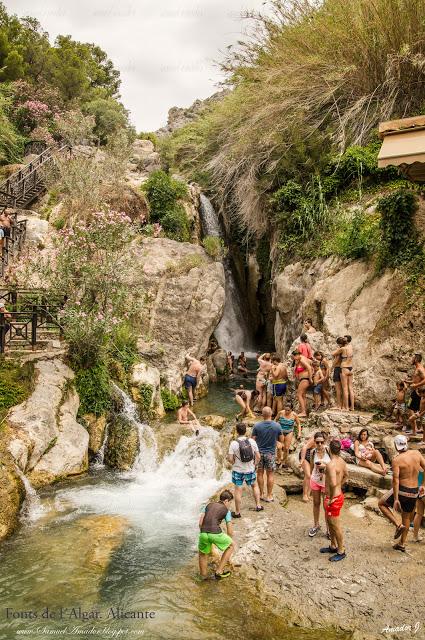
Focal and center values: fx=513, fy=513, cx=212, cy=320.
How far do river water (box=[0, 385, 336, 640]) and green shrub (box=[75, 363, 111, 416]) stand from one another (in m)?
1.80

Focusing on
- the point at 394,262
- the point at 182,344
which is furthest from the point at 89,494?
the point at 394,262

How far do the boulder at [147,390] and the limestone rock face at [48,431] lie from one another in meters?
2.13

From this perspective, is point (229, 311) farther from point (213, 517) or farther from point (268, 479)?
point (213, 517)

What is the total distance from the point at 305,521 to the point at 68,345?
7.42 m

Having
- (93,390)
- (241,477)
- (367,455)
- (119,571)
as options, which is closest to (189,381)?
(93,390)

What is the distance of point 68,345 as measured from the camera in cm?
1302

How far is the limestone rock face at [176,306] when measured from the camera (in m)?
16.2

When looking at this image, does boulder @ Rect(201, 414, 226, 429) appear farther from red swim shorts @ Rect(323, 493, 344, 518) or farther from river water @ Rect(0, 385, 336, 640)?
red swim shorts @ Rect(323, 493, 344, 518)

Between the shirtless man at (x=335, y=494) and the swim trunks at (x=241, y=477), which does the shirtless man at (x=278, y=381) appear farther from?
the shirtless man at (x=335, y=494)

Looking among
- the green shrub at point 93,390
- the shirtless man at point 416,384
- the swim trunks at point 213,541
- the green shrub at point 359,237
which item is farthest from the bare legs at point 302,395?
the swim trunks at point 213,541

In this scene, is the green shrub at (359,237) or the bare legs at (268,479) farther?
the green shrub at (359,237)

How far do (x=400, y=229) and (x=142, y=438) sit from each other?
26.9ft

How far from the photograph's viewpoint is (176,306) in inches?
678

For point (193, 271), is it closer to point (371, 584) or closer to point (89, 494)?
point (89, 494)
